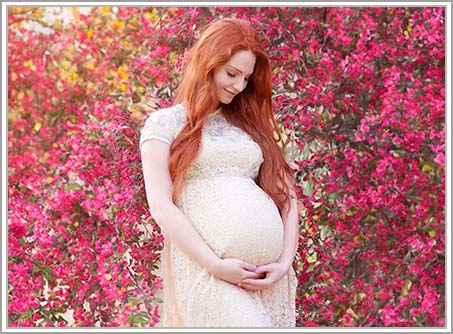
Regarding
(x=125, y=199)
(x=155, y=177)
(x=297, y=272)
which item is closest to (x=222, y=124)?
(x=155, y=177)

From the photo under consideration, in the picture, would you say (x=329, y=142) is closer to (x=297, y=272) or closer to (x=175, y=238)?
(x=297, y=272)

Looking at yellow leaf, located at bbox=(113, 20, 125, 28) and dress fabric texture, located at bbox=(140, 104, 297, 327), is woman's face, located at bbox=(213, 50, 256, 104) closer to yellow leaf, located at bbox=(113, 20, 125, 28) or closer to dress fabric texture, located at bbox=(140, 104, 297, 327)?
dress fabric texture, located at bbox=(140, 104, 297, 327)

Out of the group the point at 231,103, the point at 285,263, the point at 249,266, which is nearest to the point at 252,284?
the point at 249,266

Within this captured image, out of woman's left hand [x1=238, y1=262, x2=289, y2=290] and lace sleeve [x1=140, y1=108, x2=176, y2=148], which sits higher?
lace sleeve [x1=140, y1=108, x2=176, y2=148]

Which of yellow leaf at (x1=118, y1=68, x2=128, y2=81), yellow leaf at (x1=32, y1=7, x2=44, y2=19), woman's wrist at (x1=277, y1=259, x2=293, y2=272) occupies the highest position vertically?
woman's wrist at (x1=277, y1=259, x2=293, y2=272)

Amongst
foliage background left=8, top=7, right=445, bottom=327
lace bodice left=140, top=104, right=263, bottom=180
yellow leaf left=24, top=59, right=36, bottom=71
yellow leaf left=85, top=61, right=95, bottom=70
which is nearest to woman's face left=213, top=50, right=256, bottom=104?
lace bodice left=140, top=104, right=263, bottom=180

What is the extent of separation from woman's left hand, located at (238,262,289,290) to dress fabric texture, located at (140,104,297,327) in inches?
1.0

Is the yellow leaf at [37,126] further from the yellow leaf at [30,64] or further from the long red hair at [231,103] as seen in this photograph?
the long red hair at [231,103]

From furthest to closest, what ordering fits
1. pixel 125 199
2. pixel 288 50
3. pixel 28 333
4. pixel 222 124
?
pixel 288 50
pixel 125 199
pixel 28 333
pixel 222 124

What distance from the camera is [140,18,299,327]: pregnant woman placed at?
2.86 metres

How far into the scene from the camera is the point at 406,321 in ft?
14.5

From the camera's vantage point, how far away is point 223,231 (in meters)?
2.89

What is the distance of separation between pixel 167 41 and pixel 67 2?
1.83 feet

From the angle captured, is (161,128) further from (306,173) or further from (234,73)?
(306,173)
